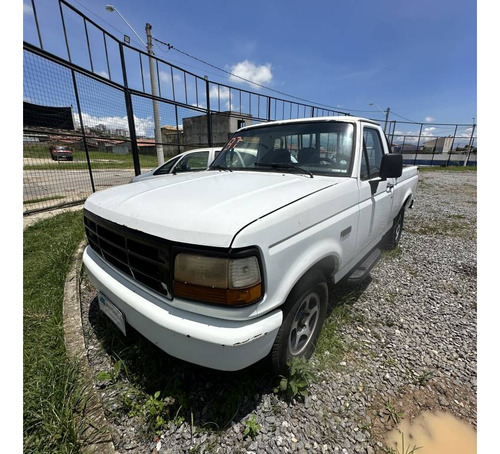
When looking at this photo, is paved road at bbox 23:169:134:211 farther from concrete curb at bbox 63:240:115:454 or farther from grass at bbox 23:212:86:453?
concrete curb at bbox 63:240:115:454

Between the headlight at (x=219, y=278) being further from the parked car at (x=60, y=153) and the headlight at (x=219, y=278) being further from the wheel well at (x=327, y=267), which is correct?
the parked car at (x=60, y=153)

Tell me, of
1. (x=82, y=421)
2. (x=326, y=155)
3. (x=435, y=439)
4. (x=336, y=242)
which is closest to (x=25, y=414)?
(x=82, y=421)

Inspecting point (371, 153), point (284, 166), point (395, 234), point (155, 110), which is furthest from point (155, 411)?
point (155, 110)

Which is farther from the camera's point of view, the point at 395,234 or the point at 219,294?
the point at 395,234

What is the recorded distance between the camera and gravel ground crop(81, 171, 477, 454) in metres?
1.49

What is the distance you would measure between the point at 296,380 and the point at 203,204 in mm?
1330

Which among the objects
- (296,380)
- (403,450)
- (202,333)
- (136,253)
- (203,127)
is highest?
(203,127)

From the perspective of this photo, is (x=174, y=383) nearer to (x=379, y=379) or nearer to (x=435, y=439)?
(x=379, y=379)

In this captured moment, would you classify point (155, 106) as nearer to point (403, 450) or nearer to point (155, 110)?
point (155, 110)

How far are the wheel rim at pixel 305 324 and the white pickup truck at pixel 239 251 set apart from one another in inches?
0.4

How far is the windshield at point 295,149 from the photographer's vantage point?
2.34m

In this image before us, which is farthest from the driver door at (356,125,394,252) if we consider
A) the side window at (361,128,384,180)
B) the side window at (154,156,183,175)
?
the side window at (154,156,183,175)

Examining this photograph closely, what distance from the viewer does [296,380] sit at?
5.74 ft

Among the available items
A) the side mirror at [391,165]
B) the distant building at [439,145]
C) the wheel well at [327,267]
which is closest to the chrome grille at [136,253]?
the wheel well at [327,267]
